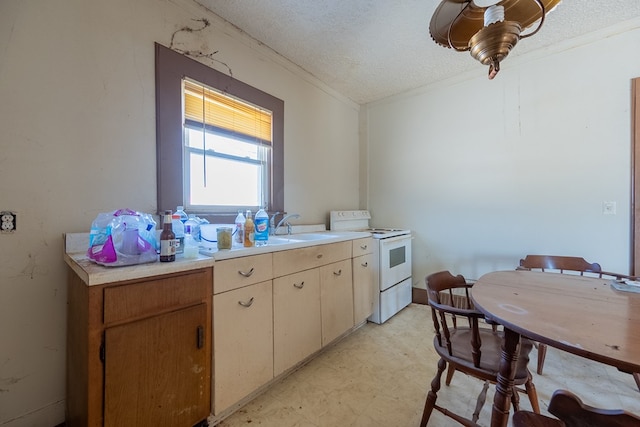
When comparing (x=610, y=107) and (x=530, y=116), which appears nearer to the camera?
(x=610, y=107)

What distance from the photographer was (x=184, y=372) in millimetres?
1268

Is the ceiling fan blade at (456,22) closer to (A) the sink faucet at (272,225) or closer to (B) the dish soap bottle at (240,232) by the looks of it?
(B) the dish soap bottle at (240,232)

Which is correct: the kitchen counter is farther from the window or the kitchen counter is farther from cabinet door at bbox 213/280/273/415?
the window

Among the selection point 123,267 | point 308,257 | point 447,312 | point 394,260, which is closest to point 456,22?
point 447,312

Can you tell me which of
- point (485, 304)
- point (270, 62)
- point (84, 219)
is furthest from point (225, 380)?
point (270, 62)

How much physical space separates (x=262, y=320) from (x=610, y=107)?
3.19m

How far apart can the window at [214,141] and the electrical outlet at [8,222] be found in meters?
0.62

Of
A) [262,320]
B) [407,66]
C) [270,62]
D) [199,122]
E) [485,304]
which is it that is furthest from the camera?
[407,66]

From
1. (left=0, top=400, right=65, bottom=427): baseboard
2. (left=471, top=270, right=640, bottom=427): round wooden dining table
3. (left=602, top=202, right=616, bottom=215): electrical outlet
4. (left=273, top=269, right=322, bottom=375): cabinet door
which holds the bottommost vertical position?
(left=0, top=400, right=65, bottom=427): baseboard

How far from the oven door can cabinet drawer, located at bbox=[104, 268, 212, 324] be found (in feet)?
5.73

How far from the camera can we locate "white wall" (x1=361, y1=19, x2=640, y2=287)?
2240 mm

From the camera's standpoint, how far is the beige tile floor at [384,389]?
1.48 metres

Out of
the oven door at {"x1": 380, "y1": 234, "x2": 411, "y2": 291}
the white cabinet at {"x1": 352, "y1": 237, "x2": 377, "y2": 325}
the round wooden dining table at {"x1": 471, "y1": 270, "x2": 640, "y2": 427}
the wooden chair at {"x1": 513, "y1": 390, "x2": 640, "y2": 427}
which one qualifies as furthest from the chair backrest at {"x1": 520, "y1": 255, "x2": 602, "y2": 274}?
the wooden chair at {"x1": 513, "y1": 390, "x2": 640, "y2": 427}

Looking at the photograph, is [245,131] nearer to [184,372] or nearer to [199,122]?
[199,122]
